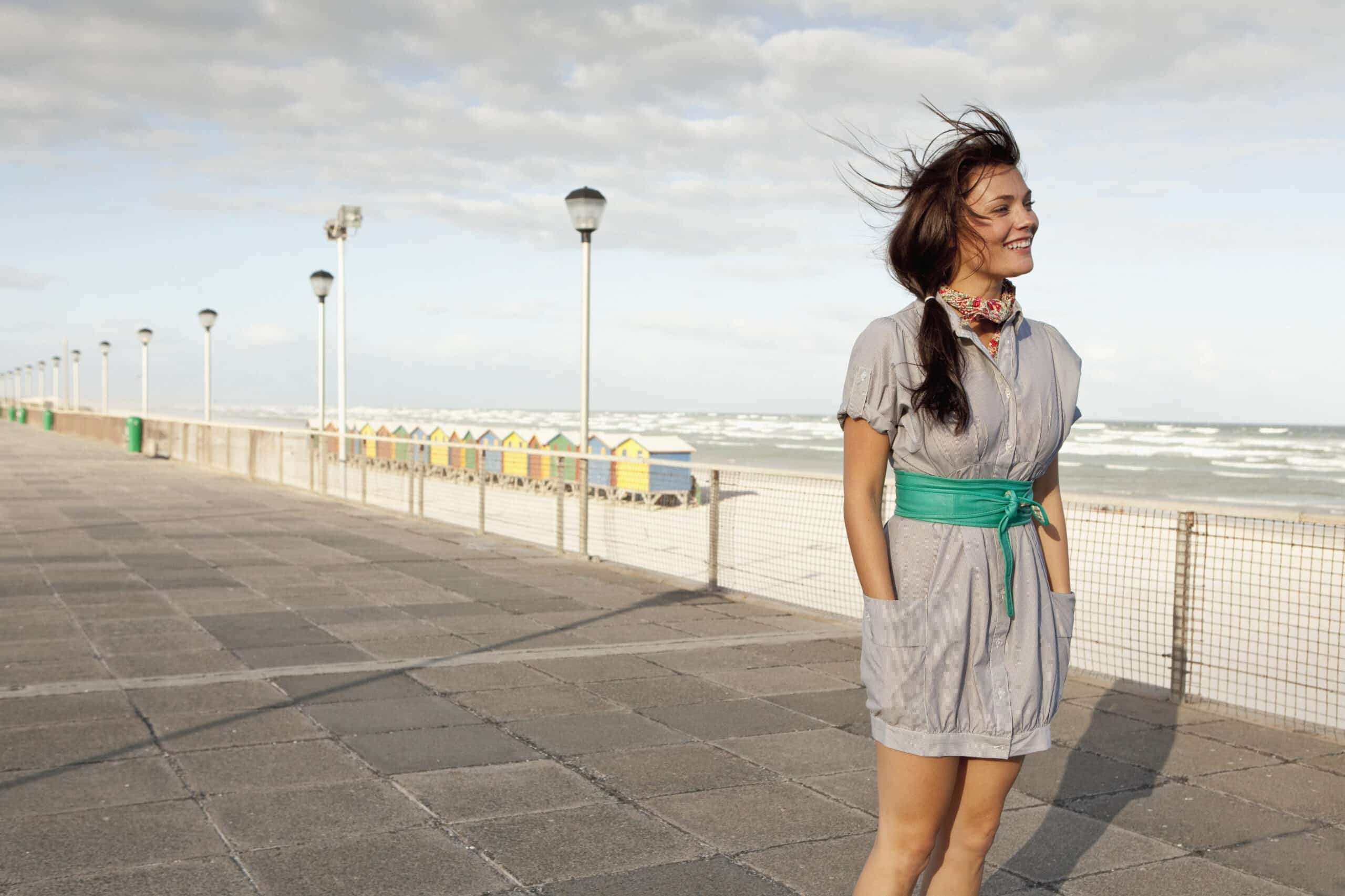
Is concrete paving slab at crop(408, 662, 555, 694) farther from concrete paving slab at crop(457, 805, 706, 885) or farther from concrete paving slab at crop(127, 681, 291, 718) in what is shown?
concrete paving slab at crop(457, 805, 706, 885)

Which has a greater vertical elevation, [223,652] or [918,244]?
[918,244]

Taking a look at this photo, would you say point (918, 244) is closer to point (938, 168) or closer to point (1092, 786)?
point (938, 168)

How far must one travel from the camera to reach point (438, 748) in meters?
4.68

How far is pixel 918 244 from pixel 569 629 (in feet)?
17.6

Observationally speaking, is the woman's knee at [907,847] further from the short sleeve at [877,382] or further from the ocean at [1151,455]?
the ocean at [1151,455]

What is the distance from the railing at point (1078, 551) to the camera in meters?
5.71

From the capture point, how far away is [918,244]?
7.39 ft

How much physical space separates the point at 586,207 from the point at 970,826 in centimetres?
1022

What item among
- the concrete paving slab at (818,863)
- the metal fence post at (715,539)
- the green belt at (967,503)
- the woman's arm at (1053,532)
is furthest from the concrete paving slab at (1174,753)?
the metal fence post at (715,539)

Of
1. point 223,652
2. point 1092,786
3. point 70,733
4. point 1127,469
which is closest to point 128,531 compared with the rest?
point 223,652

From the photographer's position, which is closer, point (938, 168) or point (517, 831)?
point (938, 168)

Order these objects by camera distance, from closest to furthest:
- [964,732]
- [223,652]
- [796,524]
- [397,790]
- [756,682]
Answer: [964,732] → [397,790] → [756,682] → [223,652] → [796,524]

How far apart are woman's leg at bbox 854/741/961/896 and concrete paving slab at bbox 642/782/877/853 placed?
149 cm

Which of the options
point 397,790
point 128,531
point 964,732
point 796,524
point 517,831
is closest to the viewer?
point 964,732
